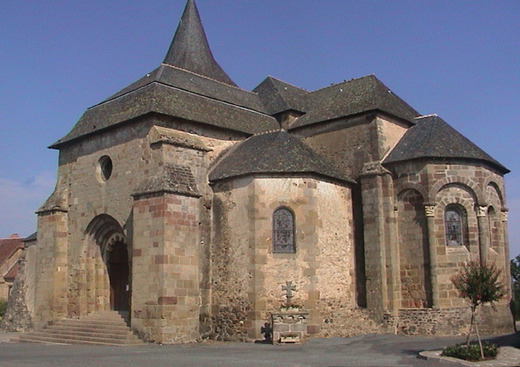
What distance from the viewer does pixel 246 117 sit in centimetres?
2497

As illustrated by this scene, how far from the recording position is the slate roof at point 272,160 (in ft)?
66.6

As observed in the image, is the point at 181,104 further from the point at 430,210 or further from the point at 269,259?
the point at 430,210

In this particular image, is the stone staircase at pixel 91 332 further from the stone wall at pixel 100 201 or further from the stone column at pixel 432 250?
the stone column at pixel 432 250

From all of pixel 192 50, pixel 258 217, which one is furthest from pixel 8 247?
pixel 258 217

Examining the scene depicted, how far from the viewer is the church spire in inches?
1166

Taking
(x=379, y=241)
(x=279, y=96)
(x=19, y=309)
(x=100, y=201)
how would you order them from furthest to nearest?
(x=19, y=309) < (x=279, y=96) < (x=100, y=201) < (x=379, y=241)

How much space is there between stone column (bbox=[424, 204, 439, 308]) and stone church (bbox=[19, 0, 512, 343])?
2.0 inches

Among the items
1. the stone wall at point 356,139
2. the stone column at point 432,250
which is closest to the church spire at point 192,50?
the stone wall at point 356,139

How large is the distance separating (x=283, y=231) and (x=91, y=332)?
752cm

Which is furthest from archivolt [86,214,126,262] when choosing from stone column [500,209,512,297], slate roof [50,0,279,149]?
stone column [500,209,512,297]

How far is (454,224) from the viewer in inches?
851

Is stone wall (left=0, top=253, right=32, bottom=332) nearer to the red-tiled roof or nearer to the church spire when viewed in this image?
the red-tiled roof

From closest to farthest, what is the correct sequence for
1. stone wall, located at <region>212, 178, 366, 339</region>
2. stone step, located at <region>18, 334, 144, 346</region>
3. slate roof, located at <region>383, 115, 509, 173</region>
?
stone step, located at <region>18, 334, 144, 346</region>
stone wall, located at <region>212, 178, 366, 339</region>
slate roof, located at <region>383, 115, 509, 173</region>

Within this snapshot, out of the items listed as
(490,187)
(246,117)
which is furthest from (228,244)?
(490,187)
